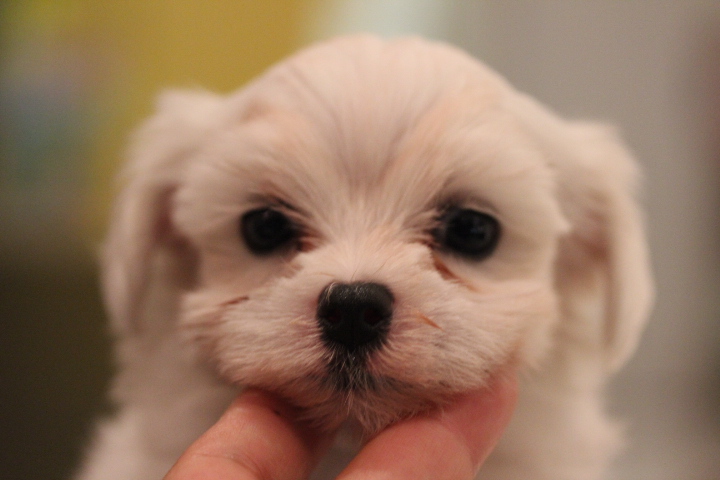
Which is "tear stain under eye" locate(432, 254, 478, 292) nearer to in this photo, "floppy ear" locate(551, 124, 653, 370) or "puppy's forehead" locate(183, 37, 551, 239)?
"puppy's forehead" locate(183, 37, 551, 239)

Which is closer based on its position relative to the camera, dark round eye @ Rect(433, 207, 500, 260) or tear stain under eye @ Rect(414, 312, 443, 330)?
tear stain under eye @ Rect(414, 312, 443, 330)

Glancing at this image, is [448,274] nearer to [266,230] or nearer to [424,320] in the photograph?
[424,320]

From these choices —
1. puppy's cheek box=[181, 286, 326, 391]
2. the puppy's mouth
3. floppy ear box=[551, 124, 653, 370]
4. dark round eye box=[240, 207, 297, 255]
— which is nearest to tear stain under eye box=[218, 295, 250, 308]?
puppy's cheek box=[181, 286, 326, 391]

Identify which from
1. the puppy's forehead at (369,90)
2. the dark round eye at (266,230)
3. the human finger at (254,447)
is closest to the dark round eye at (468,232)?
the puppy's forehead at (369,90)

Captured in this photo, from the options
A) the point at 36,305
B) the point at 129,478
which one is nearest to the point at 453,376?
the point at 129,478

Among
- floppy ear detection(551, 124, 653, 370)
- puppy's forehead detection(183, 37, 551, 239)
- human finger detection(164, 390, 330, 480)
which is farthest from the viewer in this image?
floppy ear detection(551, 124, 653, 370)

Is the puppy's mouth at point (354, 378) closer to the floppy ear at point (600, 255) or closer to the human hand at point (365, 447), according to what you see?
the human hand at point (365, 447)

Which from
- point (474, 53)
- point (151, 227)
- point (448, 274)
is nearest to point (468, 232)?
point (448, 274)
